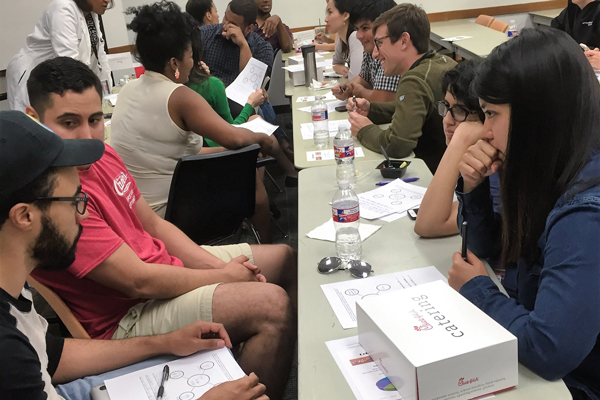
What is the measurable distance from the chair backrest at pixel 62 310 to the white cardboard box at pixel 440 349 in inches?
35.4

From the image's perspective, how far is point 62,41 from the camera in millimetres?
3541

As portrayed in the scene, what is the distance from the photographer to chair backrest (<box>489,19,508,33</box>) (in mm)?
5397

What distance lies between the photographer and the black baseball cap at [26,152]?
0.96 metres

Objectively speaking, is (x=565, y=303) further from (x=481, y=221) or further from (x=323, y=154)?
(x=323, y=154)

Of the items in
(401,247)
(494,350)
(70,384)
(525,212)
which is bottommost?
(70,384)

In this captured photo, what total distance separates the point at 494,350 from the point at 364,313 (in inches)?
10.1

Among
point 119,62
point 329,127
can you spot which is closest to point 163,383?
point 329,127

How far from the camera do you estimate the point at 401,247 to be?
5.00 feet

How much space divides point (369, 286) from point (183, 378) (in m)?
0.53

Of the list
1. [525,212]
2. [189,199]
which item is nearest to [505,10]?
[189,199]

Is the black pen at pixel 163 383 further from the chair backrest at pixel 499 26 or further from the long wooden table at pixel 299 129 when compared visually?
the chair backrest at pixel 499 26

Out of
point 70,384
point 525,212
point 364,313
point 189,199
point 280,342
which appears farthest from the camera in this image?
point 189,199

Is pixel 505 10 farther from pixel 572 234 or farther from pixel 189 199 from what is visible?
pixel 572 234

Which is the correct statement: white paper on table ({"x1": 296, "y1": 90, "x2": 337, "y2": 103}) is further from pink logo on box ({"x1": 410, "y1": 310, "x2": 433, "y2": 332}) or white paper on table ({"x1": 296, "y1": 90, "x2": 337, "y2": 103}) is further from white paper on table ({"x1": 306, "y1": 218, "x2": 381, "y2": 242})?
pink logo on box ({"x1": 410, "y1": 310, "x2": 433, "y2": 332})
